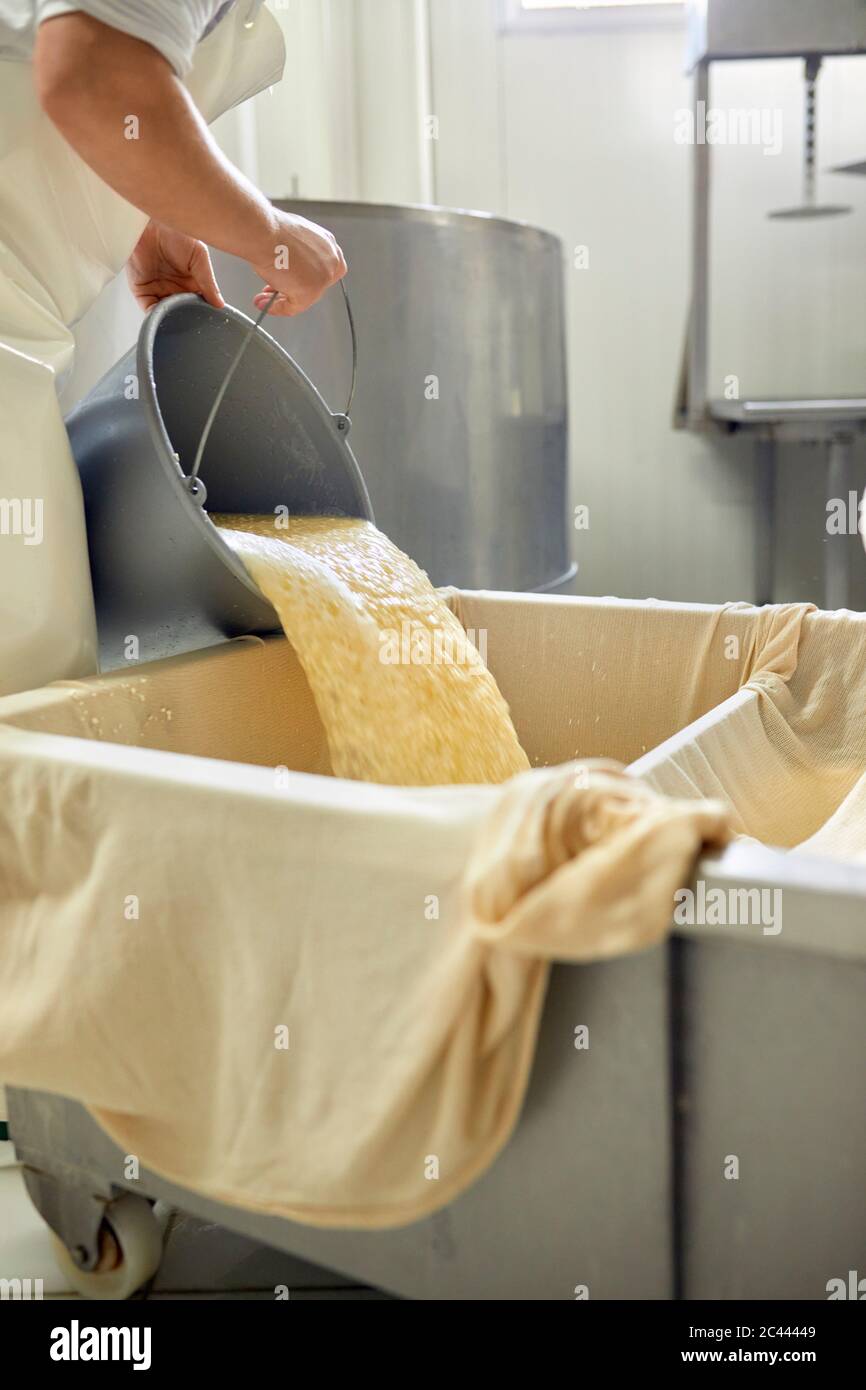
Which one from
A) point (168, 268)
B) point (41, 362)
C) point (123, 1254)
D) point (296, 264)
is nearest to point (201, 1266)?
point (123, 1254)

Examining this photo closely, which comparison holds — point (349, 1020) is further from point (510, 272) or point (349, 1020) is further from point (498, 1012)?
point (510, 272)

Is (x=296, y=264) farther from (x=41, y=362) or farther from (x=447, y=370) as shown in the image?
(x=447, y=370)

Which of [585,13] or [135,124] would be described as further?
[585,13]

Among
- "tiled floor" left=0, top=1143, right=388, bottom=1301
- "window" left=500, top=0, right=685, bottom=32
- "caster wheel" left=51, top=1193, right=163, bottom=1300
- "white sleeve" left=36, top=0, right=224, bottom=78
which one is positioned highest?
"window" left=500, top=0, right=685, bottom=32

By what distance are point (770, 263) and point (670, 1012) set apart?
273 centimetres

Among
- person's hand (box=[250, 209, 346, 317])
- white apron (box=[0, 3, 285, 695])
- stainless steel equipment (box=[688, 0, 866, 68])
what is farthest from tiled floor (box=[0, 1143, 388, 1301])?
stainless steel equipment (box=[688, 0, 866, 68])

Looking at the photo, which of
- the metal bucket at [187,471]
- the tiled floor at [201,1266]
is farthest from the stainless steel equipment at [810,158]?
the tiled floor at [201,1266]

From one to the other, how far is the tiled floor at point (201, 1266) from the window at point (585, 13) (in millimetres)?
2846

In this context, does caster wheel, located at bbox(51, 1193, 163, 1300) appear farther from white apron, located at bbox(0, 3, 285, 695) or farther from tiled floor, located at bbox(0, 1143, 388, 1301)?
white apron, located at bbox(0, 3, 285, 695)

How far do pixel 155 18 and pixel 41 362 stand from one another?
32 centimetres

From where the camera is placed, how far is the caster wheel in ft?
3.53

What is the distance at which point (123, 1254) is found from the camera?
3.55ft

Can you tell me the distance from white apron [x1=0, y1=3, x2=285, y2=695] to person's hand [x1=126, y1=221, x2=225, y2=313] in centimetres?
13

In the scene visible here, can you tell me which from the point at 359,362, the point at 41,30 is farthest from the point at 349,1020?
the point at 359,362
